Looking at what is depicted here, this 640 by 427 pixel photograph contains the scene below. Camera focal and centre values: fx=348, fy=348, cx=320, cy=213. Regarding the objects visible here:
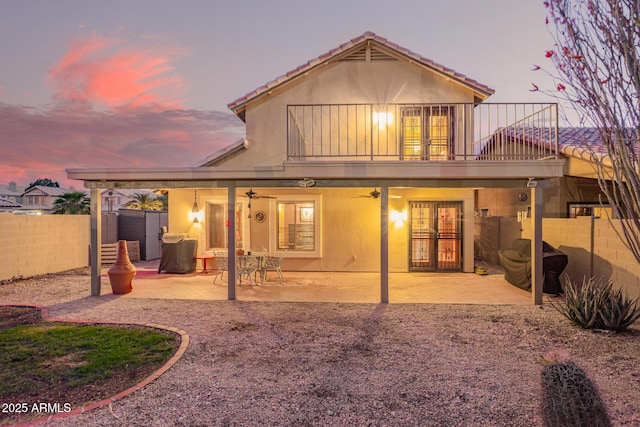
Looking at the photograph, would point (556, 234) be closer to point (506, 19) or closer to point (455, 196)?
point (455, 196)

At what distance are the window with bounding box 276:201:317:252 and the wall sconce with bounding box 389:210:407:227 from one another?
2547 millimetres

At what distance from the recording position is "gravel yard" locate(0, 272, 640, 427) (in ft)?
10.4

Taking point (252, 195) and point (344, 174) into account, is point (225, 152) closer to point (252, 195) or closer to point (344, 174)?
point (252, 195)

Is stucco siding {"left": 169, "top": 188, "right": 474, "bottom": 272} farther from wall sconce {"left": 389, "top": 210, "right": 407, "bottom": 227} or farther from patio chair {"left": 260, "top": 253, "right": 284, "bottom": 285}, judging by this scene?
patio chair {"left": 260, "top": 253, "right": 284, "bottom": 285}

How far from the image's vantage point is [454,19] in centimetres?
1072

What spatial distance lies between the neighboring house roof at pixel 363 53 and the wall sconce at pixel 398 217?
174 inches

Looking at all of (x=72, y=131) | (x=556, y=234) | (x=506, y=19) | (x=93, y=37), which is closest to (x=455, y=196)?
(x=556, y=234)

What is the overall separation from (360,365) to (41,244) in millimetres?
11000

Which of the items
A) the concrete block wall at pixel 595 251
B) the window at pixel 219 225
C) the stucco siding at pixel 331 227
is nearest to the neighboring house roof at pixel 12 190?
the stucco siding at pixel 331 227

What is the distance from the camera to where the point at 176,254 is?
1072 cm

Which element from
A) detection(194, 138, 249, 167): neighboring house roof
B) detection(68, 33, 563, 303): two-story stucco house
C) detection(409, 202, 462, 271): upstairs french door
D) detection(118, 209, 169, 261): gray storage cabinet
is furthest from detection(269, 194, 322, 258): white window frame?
detection(118, 209, 169, 261): gray storage cabinet

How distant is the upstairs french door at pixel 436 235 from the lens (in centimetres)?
1102

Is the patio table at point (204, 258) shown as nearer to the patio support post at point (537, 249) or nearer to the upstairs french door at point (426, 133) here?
the upstairs french door at point (426, 133)

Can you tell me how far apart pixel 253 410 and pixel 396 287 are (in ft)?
20.4
